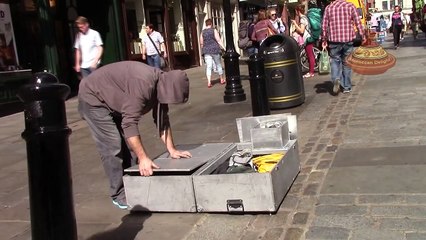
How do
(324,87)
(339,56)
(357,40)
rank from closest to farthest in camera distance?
(357,40)
(339,56)
(324,87)

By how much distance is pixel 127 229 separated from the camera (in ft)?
13.4

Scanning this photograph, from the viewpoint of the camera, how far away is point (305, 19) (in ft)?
45.0

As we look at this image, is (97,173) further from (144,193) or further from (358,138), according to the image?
(358,138)

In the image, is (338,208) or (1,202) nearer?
(338,208)

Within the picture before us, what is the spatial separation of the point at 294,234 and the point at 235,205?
1.95ft

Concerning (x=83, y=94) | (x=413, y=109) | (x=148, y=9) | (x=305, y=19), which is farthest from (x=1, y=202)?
(x=148, y=9)

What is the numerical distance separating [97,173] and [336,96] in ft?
17.4

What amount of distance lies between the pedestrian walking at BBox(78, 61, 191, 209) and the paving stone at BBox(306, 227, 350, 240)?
1304 mm

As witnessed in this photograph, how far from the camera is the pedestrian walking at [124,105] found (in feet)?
12.7

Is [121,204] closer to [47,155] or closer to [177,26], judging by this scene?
[47,155]

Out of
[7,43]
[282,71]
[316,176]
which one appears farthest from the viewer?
[7,43]

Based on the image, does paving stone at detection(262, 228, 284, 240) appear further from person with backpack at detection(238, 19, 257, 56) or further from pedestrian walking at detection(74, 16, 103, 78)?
person with backpack at detection(238, 19, 257, 56)

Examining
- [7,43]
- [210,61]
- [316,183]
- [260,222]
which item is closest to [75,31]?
[7,43]

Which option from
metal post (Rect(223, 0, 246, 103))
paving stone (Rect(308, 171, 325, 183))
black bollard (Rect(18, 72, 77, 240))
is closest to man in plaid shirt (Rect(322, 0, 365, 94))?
metal post (Rect(223, 0, 246, 103))
